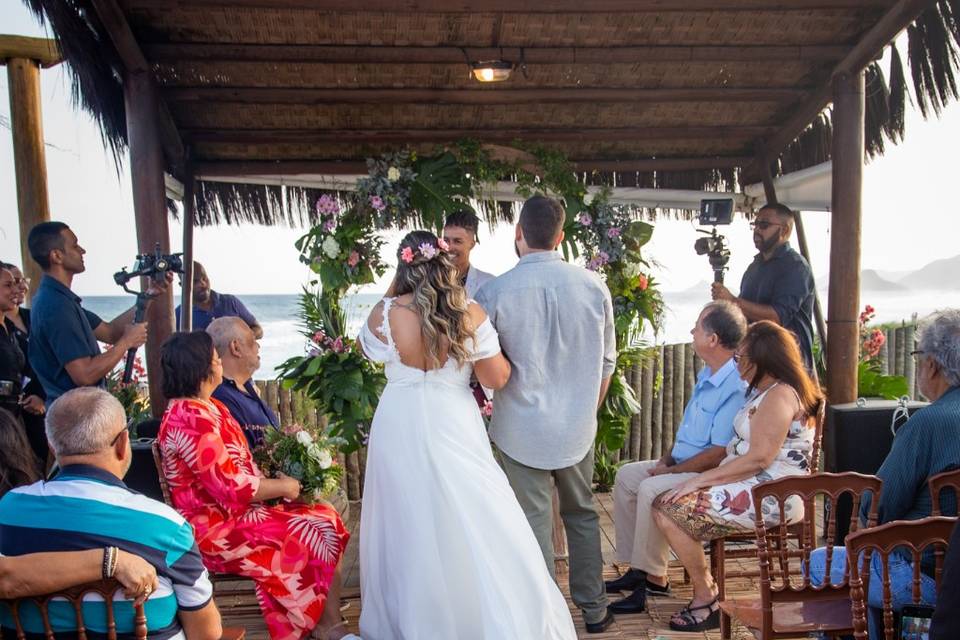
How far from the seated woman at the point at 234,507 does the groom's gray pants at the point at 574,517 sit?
0.86m

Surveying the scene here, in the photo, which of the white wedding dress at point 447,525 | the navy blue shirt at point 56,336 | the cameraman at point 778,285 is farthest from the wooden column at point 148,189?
the cameraman at point 778,285

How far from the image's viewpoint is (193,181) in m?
6.84

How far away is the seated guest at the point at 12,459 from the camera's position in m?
2.71

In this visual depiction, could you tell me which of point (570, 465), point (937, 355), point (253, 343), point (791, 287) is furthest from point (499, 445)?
point (791, 287)

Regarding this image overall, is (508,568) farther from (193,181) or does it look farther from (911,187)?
(911,187)

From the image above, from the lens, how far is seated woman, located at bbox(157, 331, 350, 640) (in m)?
3.61

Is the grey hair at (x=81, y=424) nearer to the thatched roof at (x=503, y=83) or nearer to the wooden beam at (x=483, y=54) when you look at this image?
the thatched roof at (x=503, y=83)

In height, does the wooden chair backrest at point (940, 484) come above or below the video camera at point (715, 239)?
below

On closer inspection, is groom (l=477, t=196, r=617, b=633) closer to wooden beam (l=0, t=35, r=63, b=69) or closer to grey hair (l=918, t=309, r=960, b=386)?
grey hair (l=918, t=309, r=960, b=386)

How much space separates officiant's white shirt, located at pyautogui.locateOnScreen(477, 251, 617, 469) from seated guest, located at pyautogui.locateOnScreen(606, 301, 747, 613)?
2.28 feet

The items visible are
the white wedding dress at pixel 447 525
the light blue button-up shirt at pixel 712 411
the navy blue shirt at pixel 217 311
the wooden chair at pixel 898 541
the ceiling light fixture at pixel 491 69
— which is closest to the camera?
the wooden chair at pixel 898 541

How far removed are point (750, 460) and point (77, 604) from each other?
279 centimetres

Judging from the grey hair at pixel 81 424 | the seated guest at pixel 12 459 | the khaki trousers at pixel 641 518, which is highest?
the grey hair at pixel 81 424

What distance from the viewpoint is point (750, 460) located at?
13.0ft
